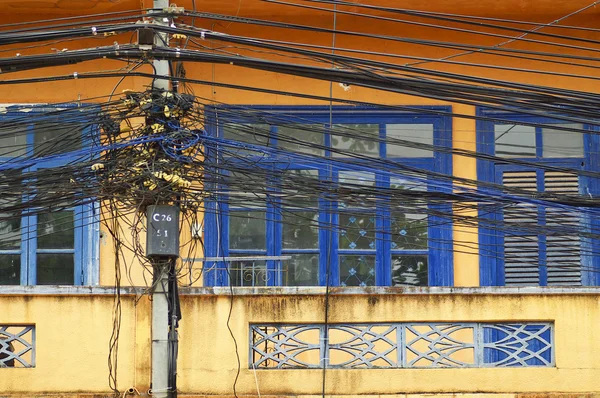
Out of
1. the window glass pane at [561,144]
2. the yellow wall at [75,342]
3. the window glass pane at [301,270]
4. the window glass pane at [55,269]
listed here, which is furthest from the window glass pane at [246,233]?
the window glass pane at [561,144]

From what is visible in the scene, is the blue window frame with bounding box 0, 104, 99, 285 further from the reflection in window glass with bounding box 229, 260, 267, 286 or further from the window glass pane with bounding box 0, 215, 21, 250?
the reflection in window glass with bounding box 229, 260, 267, 286

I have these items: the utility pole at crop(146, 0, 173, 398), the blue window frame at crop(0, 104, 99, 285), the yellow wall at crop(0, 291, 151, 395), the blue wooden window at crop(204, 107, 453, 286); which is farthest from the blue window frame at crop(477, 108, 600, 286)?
the utility pole at crop(146, 0, 173, 398)

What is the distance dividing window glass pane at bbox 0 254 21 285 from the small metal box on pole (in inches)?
151

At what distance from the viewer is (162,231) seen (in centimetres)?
811

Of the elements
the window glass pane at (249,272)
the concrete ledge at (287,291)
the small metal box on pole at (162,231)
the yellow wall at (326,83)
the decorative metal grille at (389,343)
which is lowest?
the decorative metal grille at (389,343)

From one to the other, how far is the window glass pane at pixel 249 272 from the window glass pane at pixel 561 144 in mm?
3377

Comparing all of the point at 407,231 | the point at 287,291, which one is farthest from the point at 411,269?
the point at 287,291

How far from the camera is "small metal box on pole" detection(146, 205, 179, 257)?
8062 millimetres

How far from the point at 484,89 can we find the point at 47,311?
4113mm

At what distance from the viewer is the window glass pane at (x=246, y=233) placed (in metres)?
11.6

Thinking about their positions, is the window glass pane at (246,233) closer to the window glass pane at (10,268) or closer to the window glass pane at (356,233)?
the window glass pane at (356,233)

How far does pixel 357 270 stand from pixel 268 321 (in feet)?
8.16

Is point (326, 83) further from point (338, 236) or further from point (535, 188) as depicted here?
point (535, 188)

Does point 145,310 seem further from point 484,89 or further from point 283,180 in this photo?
point 484,89
